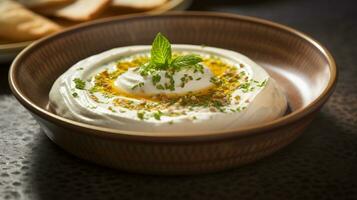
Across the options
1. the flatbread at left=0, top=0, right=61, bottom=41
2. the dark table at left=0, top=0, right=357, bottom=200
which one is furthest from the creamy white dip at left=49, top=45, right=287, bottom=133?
the flatbread at left=0, top=0, right=61, bottom=41

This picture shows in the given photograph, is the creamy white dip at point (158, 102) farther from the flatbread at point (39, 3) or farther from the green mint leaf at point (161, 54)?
the flatbread at point (39, 3)

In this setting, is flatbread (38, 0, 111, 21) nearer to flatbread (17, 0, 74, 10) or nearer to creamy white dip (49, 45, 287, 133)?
flatbread (17, 0, 74, 10)

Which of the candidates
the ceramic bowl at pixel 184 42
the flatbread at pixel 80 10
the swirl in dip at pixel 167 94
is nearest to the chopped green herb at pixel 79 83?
the swirl in dip at pixel 167 94

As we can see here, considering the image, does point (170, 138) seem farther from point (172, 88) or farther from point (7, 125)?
point (7, 125)

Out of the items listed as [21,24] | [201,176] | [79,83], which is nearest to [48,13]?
[21,24]

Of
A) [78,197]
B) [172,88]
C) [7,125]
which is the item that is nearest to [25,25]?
[7,125]
